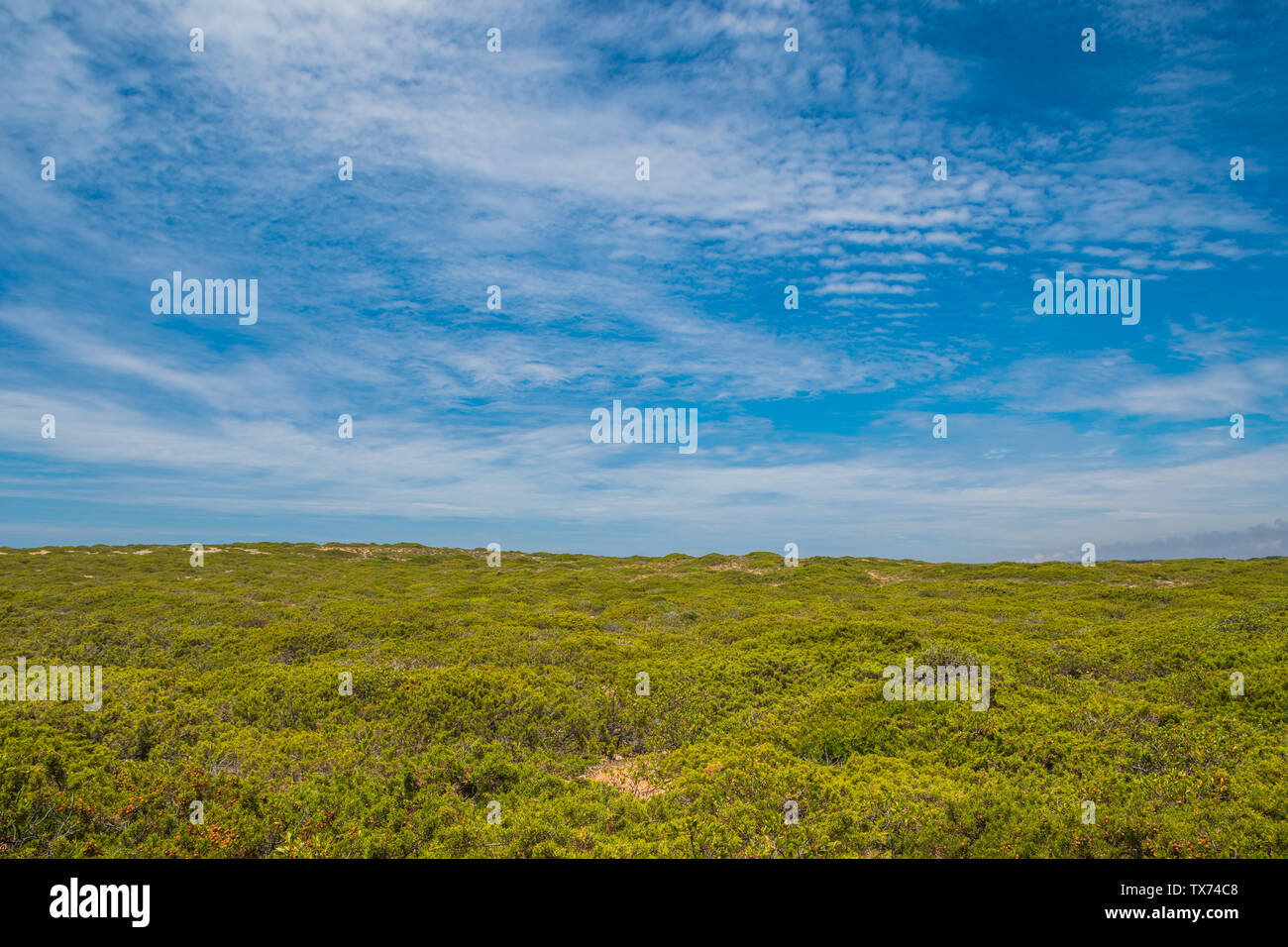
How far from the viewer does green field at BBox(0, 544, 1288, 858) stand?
368 inches

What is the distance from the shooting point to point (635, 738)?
14141mm

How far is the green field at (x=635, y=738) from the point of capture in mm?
9352

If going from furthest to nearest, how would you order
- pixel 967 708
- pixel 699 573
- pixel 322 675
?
1. pixel 699 573
2. pixel 322 675
3. pixel 967 708

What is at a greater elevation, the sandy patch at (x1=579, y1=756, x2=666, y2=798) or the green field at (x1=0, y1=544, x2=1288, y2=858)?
the green field at (x1=0, y1=544, x2=1288, y2=858)

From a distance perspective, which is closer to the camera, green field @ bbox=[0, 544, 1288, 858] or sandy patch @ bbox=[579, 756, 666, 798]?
green field @ bbox=[0, 544, 1288, 858]

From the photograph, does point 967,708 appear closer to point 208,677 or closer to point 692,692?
point 692,692

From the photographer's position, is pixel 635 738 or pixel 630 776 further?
pixel 635 738

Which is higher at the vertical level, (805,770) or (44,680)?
(44,680)

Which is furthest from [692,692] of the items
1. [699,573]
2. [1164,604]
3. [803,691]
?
[699,573]

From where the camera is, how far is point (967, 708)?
13.4 metres
